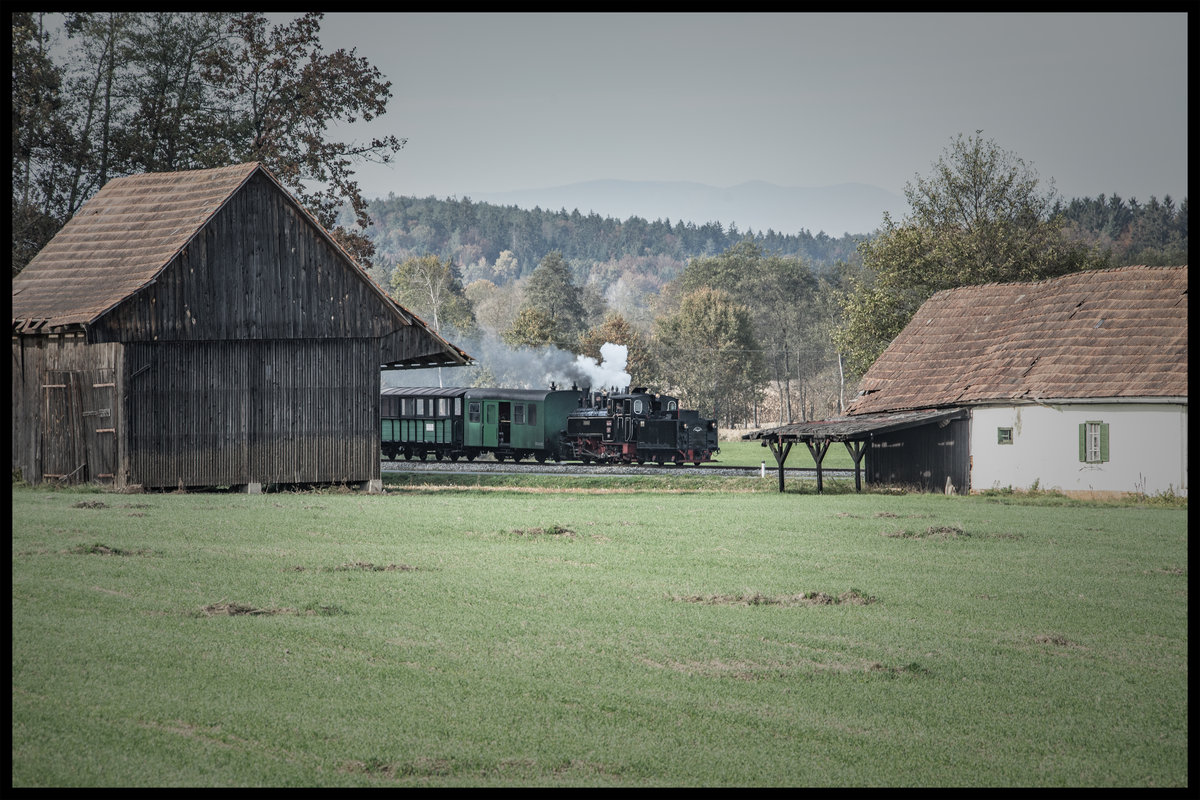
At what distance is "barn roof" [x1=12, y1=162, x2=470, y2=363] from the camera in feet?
92.4

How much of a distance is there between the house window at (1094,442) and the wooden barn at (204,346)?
1715 cm

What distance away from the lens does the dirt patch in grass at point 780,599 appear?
13805mm

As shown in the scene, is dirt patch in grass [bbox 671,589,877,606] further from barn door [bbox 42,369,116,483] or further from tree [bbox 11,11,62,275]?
tree [bbox 11,11,62,275]

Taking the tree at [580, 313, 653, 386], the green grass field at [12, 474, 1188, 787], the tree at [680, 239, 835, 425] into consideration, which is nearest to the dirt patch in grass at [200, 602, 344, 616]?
the green grass field at [12, 474, 1188, 787]

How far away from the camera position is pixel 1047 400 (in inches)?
1283

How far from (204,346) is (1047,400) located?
21519 mm

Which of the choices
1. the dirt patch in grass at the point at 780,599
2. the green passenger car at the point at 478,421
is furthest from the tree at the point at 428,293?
the dirt patch in grass at the point at 780,599

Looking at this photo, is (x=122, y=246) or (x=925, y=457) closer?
(x=122, y=246)

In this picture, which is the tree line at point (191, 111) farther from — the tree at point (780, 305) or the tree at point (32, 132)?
the tree at point (780, 305)

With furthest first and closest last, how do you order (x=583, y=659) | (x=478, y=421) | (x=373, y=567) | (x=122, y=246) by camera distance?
1. (x=478, y=421)
2. (x=122, y=246)
3. (x=373, y=567)
4. (x=583, y=659)

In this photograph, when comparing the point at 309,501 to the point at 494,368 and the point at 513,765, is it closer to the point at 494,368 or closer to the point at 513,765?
the point at 513,765

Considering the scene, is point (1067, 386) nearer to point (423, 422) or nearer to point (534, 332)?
point (423, 422)

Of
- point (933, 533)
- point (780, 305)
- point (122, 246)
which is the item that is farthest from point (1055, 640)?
point (780, 305)

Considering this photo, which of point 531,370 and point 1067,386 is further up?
point 531,370
